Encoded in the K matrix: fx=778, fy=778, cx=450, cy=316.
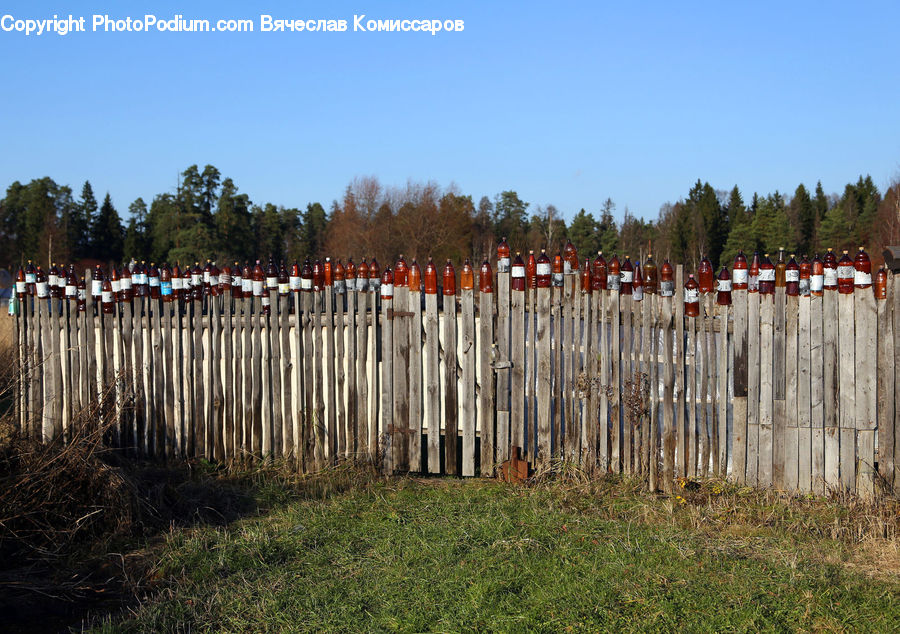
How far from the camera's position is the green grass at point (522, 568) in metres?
3.96

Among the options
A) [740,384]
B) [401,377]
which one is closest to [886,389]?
[740,384]

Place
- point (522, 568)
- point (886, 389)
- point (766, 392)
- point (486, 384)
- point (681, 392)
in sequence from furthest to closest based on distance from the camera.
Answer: point (486, 384)
point (681, 392)
point (766, 392)
point (886, 389)
point (522, 568)

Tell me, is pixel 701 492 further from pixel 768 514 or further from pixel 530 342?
pixel 530 342

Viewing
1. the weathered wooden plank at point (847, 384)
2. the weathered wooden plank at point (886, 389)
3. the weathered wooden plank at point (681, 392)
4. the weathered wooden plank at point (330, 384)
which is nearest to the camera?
the weathered wooden plank at point (886, 389)

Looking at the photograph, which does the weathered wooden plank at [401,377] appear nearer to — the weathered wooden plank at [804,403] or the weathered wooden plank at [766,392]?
the weathered wooden plank at [766,392]

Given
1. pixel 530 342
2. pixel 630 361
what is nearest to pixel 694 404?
pixel 630 361

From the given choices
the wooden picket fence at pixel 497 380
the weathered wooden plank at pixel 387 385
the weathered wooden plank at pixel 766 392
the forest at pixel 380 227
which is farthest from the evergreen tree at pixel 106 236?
the weathered wooden plank at pixel 766 392

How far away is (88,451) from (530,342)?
12.0 feet

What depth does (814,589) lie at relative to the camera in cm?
416

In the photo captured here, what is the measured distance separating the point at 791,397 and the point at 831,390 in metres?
0.30

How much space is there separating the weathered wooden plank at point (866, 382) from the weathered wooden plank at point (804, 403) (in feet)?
1.12

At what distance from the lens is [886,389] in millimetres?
6016

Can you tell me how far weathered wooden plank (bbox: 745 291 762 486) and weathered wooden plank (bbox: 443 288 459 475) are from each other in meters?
2.49

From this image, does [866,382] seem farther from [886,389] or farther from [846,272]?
[846,272]
